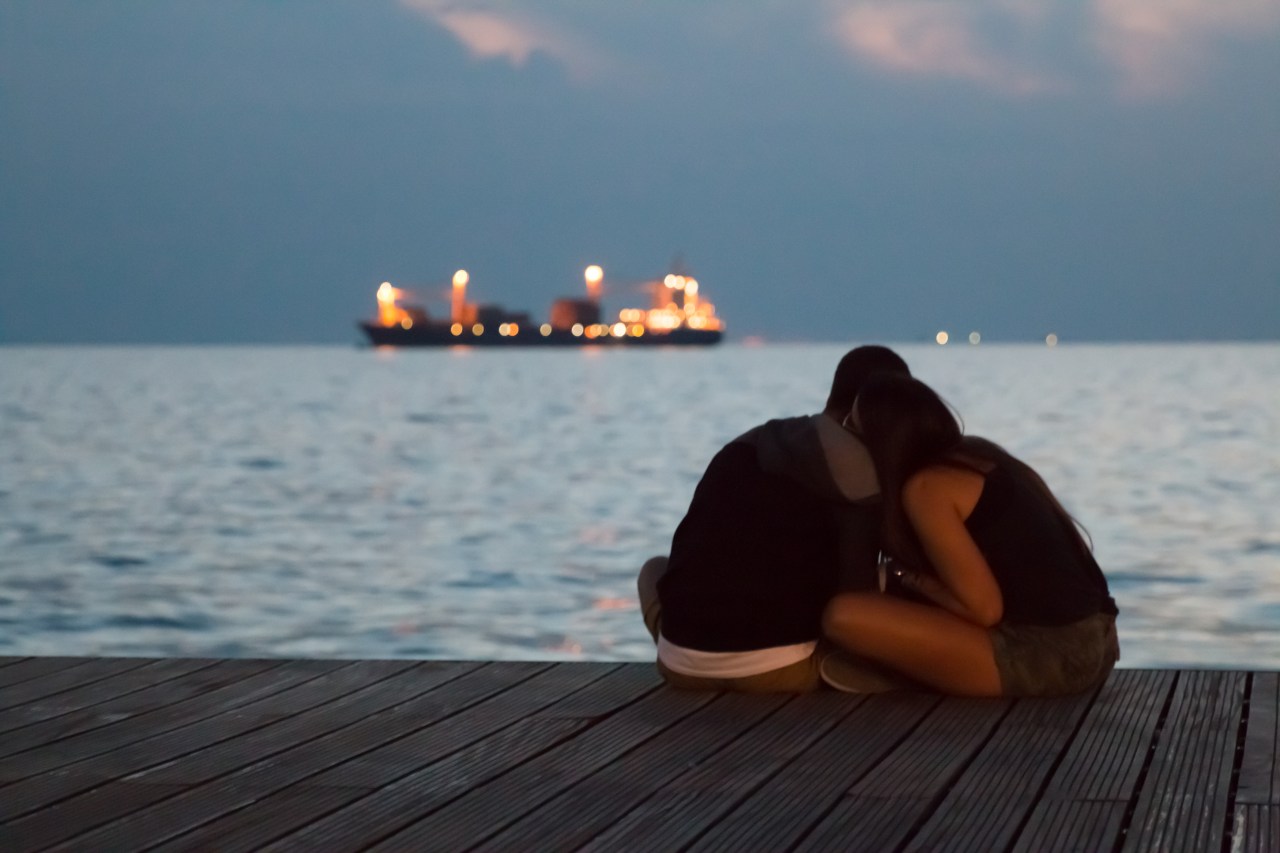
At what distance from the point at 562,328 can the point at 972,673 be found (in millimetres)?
97166

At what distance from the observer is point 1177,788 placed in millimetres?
2326

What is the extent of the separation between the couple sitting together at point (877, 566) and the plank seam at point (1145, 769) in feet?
0.49

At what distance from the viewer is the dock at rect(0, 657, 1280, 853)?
2.15 meters

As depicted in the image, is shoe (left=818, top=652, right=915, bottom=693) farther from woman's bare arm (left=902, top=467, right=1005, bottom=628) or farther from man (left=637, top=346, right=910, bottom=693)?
woman's bare arm (left=902, top=467, right=1005, bottom=628)

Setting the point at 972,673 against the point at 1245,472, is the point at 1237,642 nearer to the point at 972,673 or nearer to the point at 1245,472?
the point at 972,673

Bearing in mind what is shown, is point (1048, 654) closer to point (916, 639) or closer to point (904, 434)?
point (916, 639)

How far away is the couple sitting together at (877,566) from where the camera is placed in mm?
2771

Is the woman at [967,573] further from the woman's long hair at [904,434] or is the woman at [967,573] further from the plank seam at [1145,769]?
the plank seam at [1145,769]

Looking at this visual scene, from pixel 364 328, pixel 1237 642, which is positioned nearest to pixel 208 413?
pixel 1237 642

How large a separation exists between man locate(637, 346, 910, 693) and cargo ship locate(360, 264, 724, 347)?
89.5 m

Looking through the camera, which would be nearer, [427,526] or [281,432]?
[427,526]

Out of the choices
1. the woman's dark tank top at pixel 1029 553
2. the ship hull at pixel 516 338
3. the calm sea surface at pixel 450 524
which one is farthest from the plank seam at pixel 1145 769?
the ship hull at pixel 516 338

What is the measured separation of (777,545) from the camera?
2.85 metres

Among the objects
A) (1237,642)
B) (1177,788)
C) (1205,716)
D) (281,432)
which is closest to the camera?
(1177,788)
